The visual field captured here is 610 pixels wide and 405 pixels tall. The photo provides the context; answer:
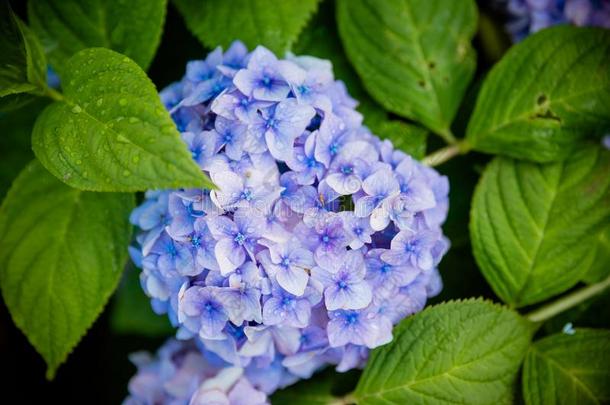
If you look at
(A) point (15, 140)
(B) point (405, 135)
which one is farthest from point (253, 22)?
(A) point (15, 140)

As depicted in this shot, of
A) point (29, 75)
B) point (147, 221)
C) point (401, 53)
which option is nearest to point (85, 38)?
point (29, 75)

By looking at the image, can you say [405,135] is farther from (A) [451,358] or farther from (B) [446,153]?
(A) [451,358]

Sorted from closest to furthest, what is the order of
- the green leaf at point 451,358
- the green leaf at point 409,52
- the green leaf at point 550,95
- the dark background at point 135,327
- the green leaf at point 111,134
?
the green leaf at point 111,134
the green leaf at point 451,358
the green leaf at point 550,95
the green leaf at point 409,52
the dark background at point 135,327

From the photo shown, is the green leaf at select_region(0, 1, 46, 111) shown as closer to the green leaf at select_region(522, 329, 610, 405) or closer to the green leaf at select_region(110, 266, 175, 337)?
the green leaf at select_region(110, 266, 175, 337)

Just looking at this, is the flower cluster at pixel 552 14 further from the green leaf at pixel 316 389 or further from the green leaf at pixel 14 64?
the green leaf at pixel 14 64

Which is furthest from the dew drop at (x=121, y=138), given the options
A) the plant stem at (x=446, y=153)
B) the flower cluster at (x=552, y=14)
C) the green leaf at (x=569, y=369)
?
the flower cluster at (x=552, y=14)

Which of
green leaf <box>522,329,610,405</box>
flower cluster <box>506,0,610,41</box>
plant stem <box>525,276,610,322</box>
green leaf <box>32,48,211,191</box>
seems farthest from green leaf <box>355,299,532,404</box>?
flower cluster <box>506,0,610,41</box>
